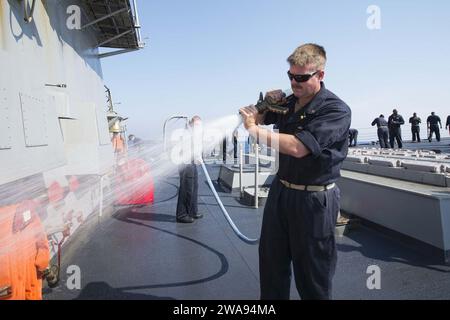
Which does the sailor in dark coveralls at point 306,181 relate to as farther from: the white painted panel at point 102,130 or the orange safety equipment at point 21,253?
the white painted panel at point 102,130

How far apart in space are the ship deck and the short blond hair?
1.86 metres

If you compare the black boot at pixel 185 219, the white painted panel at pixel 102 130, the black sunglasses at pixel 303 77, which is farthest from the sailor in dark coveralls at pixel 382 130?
the black sunglasses at pixel 303 77

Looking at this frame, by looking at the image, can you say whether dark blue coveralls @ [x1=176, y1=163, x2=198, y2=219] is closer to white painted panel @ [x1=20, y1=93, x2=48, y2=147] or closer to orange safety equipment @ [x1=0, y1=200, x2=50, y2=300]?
white painted panel @ [x1=20, y1=93, x2=48, y2=147]

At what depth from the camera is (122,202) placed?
21.8 feet

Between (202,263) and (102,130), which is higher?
(102,130)

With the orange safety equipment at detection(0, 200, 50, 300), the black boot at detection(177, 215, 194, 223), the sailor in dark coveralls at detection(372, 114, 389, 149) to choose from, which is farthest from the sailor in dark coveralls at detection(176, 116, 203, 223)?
the sailor in dark coveralls at detection(372, 114, 389, 149)

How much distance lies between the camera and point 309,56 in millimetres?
1840

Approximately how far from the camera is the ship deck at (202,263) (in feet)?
9.56

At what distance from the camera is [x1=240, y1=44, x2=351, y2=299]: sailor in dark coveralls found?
185cm

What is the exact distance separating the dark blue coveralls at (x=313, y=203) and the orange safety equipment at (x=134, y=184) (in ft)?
16.4

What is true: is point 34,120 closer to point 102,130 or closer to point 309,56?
point 309,56

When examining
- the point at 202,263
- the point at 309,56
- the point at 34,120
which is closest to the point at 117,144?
the point at 34,120

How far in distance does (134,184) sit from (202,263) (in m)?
3.73
